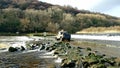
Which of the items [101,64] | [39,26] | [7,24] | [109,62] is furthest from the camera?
[39,26]

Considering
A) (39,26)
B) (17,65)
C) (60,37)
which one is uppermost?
(17,65)

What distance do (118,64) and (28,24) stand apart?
160 meters

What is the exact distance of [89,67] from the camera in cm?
3019

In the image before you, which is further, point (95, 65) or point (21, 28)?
point (21, 28)

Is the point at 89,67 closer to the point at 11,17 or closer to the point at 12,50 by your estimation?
the point at 12,50

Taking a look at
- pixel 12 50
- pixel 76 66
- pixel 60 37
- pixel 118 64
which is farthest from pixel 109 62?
pixel 60 37

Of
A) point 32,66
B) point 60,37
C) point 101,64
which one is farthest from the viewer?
point 60,37

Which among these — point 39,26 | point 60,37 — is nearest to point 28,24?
point 39,26

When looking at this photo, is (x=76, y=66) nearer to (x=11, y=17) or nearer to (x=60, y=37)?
(x=60, y=37)

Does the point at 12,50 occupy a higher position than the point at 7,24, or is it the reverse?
the point at 12,50

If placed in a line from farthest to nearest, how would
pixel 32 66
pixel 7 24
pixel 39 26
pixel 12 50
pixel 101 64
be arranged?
pixel 39 26
pixel 7 24
pixel 12 50
pixel 32 66
pixel 101 64

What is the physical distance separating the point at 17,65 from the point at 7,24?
144 meters

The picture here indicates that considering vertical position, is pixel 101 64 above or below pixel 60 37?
above

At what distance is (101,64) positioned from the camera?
29188mm
